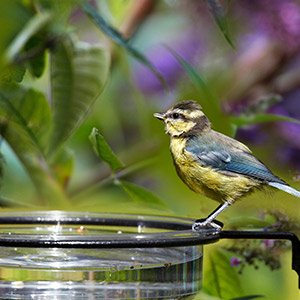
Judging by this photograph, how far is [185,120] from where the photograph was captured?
1.33m

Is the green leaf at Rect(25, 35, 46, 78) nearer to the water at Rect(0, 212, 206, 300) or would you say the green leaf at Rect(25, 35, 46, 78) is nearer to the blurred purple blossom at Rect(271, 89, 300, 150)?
the water at Rect(0, 212, 206, 300)

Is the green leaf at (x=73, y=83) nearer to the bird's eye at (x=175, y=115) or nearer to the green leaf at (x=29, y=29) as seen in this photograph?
the green leaf at (x=29, y=29)

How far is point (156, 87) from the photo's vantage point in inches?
88.7

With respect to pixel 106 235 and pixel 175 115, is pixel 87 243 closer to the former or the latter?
pixel 106 235

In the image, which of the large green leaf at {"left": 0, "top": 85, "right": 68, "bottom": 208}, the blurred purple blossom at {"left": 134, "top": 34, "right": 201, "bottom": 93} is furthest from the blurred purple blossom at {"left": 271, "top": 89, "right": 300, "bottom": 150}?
the large green leaf at {"left": 0, "top": 85, "right": 68, "bottom": 208}

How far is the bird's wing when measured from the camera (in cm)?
131

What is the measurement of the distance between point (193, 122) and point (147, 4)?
530mm

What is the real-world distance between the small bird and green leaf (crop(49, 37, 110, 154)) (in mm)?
167

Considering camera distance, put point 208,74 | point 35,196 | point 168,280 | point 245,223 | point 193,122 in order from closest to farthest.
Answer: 1. point 168,280
2. point 193,122
3. point 245,223
4. point 35,196
5. point 208,74

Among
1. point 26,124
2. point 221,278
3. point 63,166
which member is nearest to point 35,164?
point 63,166

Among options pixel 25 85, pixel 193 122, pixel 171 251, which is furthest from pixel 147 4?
pixel 171 251

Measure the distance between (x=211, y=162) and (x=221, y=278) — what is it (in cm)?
21

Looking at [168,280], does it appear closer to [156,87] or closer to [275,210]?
[275,210]

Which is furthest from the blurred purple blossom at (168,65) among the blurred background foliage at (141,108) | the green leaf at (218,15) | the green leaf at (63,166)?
the green leaf at (218,15)
